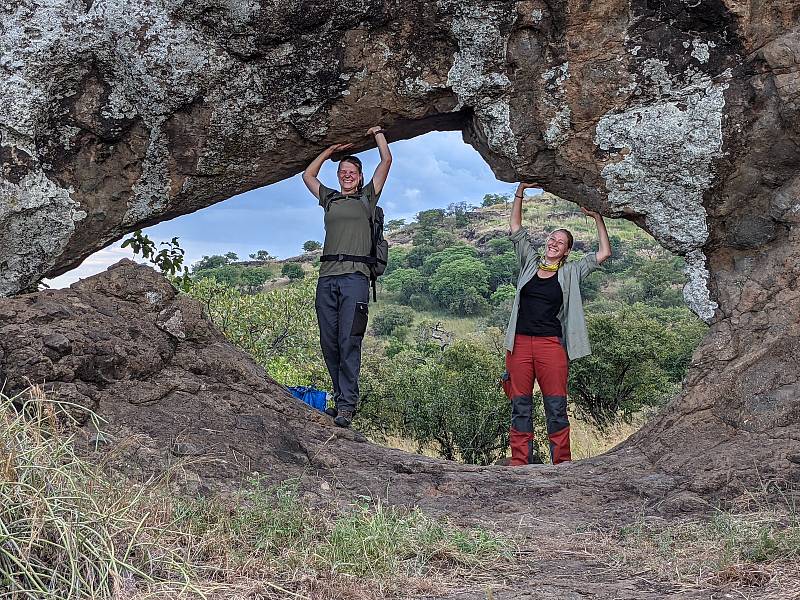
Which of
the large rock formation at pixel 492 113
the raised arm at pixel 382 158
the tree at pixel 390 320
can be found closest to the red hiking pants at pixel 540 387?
the large rock formation at pixel 492 113

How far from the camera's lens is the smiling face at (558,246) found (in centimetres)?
672

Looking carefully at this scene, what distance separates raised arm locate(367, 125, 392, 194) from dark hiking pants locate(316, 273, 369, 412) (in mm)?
707

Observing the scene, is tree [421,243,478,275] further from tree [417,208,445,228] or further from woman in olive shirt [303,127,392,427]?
woman in olive shirt [303,127,392,427]

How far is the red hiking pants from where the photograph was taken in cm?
676

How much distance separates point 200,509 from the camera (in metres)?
4.23

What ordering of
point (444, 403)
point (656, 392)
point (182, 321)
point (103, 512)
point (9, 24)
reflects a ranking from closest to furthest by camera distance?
point (103, 512)
point (9, 24)
point (182, 321)
point (444, 403)
point (656, 392)

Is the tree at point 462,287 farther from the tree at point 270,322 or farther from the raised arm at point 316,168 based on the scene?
the raised arm at point 316,168

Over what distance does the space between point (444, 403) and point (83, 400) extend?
531cm

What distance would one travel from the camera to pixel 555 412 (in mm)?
6805

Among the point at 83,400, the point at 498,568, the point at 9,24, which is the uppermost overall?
the point at 9,24

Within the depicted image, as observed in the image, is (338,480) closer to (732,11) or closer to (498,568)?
(498,568)

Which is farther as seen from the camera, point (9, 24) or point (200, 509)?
point (9, 24)

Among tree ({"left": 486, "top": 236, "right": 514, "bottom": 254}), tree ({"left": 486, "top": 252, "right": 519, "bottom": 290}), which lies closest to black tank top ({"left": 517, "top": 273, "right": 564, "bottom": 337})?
tree ({"left": 486, "top": 252, "right": 519, "bottom": 290})

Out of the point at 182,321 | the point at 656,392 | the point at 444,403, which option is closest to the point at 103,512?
the point at 182,321
